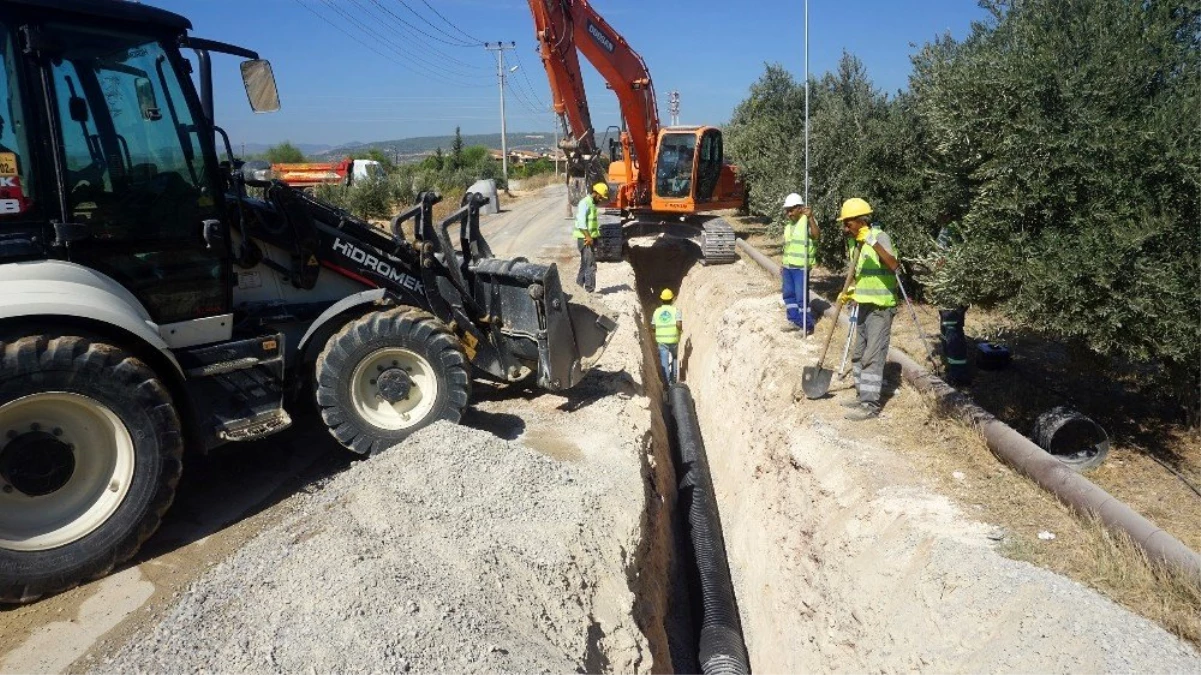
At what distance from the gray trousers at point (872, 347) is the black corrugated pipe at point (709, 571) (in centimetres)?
191

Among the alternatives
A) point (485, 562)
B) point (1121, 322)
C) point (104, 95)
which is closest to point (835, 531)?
point (1121, 322)

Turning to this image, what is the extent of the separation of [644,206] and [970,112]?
31.5ft

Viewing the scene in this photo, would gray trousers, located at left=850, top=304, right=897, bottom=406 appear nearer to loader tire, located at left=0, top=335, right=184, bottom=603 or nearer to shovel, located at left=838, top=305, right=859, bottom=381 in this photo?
shovel, located at left=838, top=305, right=859, bottom=381

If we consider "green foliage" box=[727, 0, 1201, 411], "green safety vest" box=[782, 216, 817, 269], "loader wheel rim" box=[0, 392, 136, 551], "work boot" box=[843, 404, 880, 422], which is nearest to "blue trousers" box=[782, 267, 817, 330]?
"green safety vest" box=[782, 216, 817, 269]

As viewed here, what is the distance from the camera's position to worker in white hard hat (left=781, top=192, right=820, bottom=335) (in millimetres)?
8789

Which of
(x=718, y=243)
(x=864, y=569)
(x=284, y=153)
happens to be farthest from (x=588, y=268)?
(x=284, y=153)

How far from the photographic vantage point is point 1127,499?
508 centimetres

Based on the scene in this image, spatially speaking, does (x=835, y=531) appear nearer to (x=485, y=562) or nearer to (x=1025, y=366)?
(x=485, y=562)

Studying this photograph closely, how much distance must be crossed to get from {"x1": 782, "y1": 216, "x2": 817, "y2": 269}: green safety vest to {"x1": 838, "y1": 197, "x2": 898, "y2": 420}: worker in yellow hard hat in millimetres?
1879

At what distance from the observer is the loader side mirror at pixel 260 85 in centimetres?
511

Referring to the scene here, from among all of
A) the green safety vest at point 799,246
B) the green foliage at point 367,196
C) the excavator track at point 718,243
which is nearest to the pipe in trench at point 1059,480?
the green safety vest at point 799,246

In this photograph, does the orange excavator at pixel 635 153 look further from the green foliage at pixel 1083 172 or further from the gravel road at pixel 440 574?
the gravel road at pixel 440 574

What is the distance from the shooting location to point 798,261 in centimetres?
902

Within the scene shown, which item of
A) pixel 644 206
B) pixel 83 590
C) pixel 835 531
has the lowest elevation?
pixel 835 531
